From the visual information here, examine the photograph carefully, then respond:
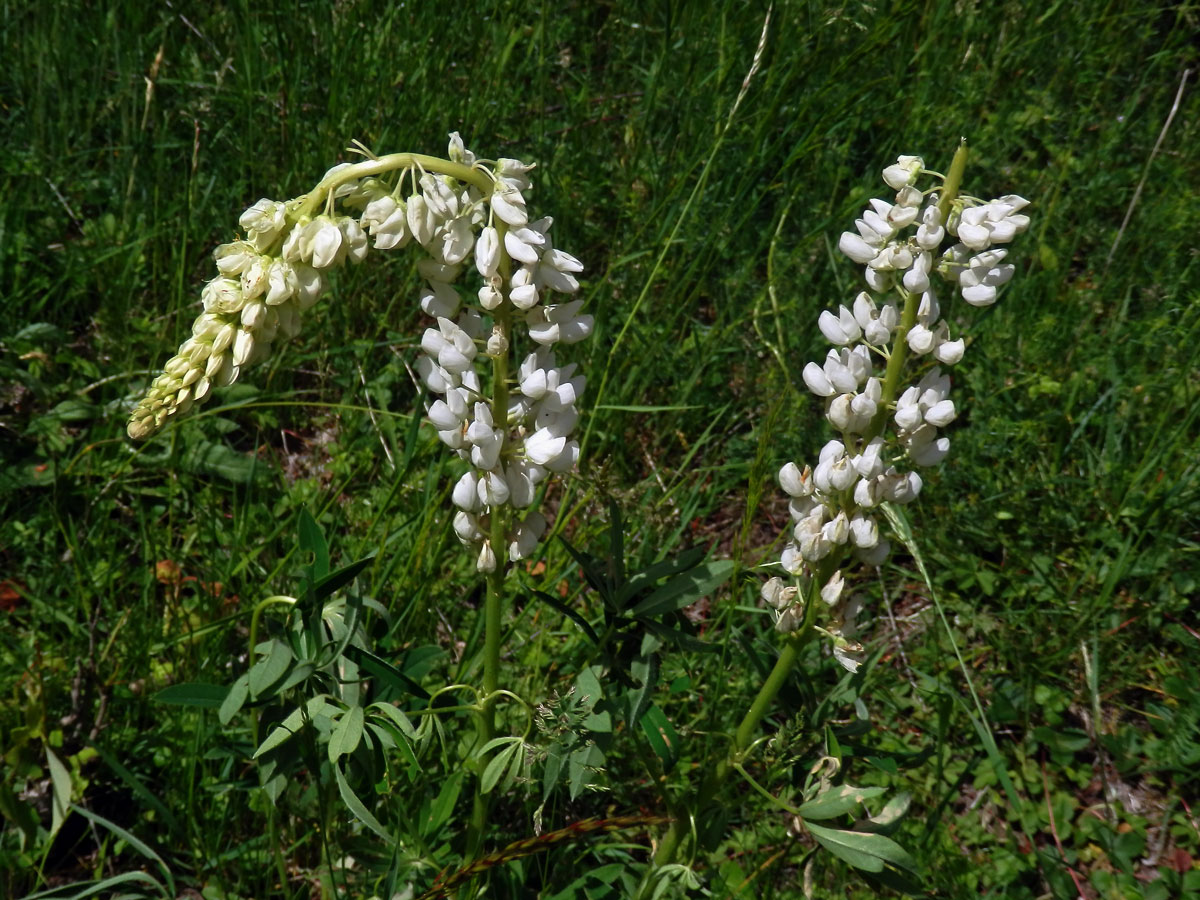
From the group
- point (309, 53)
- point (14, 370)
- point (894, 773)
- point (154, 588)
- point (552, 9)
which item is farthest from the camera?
point (552, 9)

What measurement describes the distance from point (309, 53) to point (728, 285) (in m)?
1.42

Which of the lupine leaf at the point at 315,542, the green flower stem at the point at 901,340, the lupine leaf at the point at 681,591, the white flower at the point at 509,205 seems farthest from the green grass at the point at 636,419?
the white flower at the point at 509,205

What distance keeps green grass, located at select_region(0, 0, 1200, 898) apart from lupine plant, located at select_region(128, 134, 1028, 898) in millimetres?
121

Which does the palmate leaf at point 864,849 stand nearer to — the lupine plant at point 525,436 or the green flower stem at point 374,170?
the lupine plant at point 525,436

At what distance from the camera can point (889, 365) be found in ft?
4.62

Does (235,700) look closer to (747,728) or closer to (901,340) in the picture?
(747,728)

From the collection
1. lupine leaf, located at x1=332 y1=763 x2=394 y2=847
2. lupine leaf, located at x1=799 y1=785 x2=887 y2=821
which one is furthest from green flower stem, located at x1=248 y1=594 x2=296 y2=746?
lupine leaf, located at x1=799 y1=785 x2=887 y2=821

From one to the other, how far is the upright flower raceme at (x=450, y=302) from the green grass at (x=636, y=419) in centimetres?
33

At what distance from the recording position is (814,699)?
1693mm

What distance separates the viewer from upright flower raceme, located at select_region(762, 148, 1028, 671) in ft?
4.48

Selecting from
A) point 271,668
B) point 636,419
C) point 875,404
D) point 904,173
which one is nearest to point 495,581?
point 271,668

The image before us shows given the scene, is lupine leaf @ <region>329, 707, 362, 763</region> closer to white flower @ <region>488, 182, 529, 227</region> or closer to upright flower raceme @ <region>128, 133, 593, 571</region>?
upright flower raceme @ <region>128, 133, 593, 571</region>

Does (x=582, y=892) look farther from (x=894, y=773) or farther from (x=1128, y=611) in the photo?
(x=1128, y=611)

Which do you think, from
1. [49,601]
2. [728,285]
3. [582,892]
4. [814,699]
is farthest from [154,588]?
[728,285]
